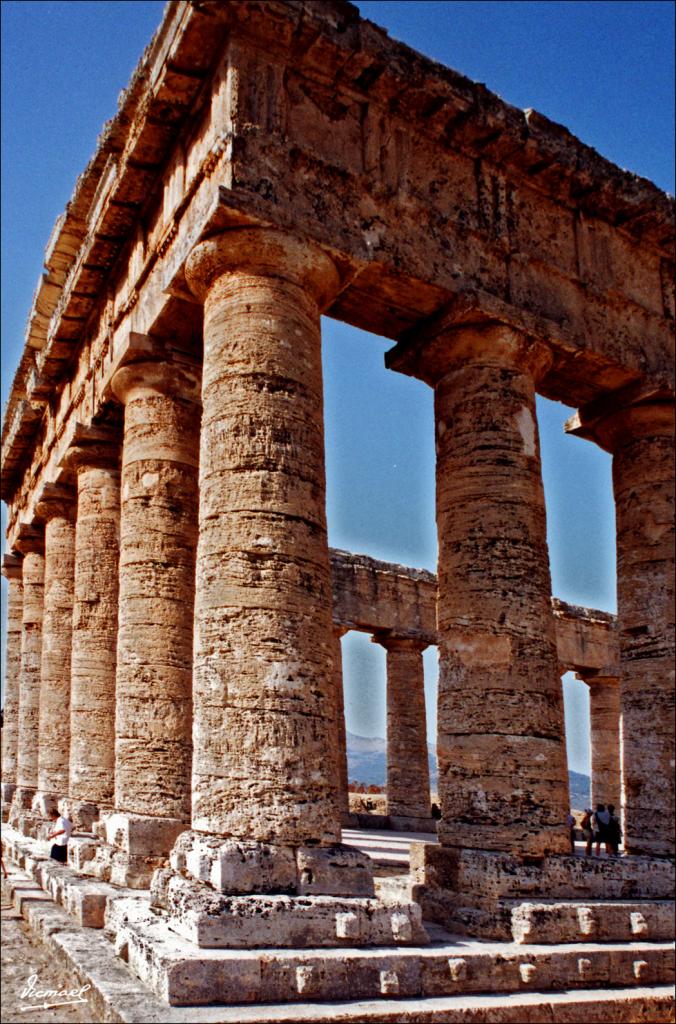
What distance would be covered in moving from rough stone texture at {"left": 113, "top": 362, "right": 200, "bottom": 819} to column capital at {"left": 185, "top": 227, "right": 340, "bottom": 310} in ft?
8.68

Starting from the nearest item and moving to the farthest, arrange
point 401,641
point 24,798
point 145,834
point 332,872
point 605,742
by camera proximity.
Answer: point 332,872 < point 145,834 < point 24,798 < point 401,641 < point 605,742

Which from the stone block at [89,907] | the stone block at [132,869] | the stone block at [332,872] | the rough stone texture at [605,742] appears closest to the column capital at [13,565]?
the stone block at [132,869]

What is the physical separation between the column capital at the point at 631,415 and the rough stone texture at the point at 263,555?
517 cm

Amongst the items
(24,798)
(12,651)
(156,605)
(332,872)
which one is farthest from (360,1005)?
(12,651)

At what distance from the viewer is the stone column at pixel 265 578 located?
812 cm

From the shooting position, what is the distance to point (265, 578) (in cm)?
865

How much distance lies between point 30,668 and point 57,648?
3469mm

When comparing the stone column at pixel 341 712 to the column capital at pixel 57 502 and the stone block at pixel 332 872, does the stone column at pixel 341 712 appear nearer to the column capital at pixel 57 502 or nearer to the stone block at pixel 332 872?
the column capital at pixel 57 502

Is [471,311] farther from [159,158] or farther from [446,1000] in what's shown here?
[446,1000]

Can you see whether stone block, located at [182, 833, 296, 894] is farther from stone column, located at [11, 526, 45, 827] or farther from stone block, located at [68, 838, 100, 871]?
stone column, located at [11, 526, 45, 827]

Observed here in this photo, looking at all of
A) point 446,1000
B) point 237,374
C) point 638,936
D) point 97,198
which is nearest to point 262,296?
point 237,374

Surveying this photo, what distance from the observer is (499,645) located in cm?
1025

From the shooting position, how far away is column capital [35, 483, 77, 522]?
1764 cm

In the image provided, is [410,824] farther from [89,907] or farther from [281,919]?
[281,919]
